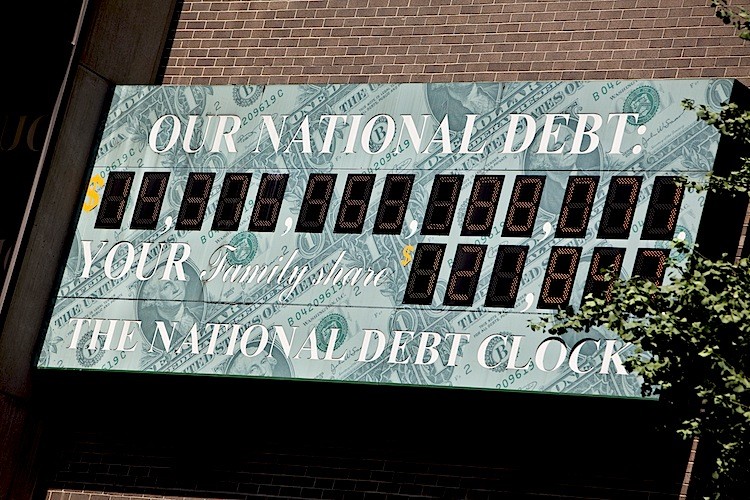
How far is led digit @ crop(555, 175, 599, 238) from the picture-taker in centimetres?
1399

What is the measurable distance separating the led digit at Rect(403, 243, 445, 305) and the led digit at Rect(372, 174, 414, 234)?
1.23 ft

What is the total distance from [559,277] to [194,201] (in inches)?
155

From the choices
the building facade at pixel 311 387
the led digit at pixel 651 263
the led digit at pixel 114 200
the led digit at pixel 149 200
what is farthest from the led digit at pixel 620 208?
the led digit at pixel 114 200

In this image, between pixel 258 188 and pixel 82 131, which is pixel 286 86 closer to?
pixel 258 188

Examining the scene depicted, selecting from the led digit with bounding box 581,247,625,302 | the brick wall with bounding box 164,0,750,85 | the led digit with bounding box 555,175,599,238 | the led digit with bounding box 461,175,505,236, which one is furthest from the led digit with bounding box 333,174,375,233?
the led digit with bounding box 581,247,625,302

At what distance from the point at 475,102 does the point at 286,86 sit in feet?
6.75

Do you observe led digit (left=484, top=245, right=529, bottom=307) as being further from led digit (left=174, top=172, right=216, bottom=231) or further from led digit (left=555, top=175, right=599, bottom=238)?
led digit (left=174, top=172, right=216, bottom=231)

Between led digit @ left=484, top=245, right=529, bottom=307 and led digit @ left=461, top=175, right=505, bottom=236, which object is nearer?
led digit @ left=484, top=245, right=529, bottom=307

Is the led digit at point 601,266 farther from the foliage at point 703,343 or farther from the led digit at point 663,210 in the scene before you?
the foliage at point 703,343

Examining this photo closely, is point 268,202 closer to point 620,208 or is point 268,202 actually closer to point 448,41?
point 448,41

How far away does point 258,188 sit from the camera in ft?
51.4

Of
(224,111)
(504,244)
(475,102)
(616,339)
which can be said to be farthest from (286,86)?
(616,339)

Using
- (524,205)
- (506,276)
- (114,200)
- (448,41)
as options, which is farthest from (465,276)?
(114,200)

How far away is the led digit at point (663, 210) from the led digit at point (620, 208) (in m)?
0.16
